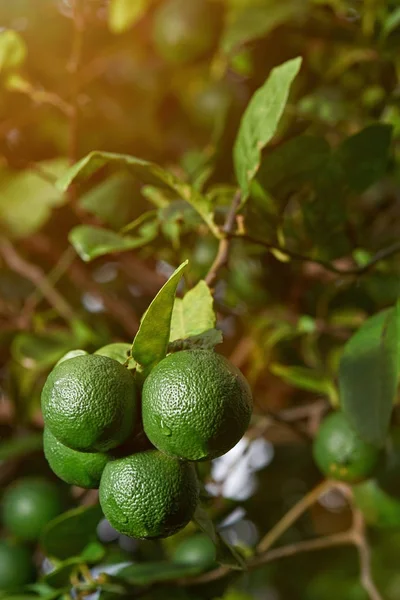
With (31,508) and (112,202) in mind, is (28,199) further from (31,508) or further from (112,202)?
(31,508)

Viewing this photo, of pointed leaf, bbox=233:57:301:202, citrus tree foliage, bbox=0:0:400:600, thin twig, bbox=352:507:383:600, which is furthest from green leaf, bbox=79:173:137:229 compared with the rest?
thin twig, bbox=352:507:383:600

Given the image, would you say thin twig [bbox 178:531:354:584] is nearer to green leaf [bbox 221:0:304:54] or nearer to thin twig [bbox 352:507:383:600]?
thin twig [bbox 352:507:383:600]

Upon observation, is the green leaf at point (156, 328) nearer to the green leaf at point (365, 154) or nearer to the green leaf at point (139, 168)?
the green leaf at point (139, 168)

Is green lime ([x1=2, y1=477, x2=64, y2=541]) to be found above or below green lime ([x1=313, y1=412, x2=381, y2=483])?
above

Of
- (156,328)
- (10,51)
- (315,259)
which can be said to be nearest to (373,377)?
(315,259)

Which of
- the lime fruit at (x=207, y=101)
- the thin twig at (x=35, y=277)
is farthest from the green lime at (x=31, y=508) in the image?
the lime fruit at (x=207, y=101)

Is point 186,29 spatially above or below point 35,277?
above

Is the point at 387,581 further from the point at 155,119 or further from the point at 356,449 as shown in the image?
the point at 155,119
